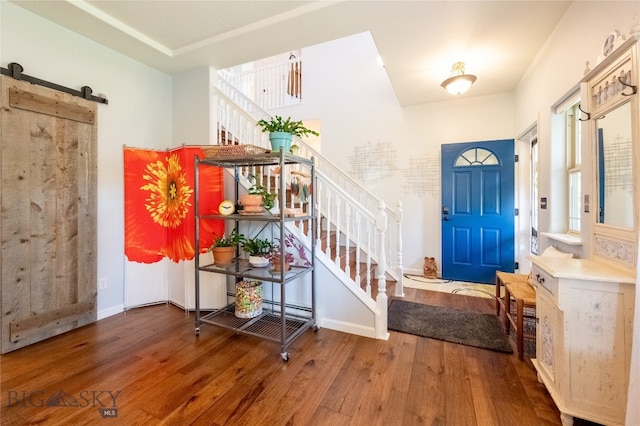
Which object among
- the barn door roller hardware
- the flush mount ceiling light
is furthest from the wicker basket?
the flush mount ceiling light

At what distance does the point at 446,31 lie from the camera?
96.0 inches

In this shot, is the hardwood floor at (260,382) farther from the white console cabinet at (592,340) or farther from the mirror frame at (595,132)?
the mirror frame at (595,132)

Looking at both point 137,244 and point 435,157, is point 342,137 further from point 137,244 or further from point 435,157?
point 137,244

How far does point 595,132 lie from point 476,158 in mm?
2232

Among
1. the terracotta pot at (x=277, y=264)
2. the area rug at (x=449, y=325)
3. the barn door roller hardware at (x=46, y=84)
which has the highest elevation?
the barn door roller hardware at (x=46, y=84)

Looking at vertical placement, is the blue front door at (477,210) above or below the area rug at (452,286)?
above

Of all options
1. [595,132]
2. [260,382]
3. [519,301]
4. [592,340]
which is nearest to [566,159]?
[595,132]

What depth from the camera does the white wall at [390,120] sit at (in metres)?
4.02

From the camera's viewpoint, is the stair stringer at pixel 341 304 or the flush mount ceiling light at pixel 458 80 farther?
the flush mount ceiling light at pixel 458 80

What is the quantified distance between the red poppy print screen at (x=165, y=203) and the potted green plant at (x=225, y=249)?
0.33 metres

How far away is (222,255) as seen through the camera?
259cm

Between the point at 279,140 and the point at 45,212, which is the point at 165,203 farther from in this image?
the point at 279,140

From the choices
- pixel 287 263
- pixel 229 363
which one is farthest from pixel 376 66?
pixel 229 363

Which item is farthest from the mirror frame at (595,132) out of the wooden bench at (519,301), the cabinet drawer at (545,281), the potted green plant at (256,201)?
the potted green plant at (256,201)
